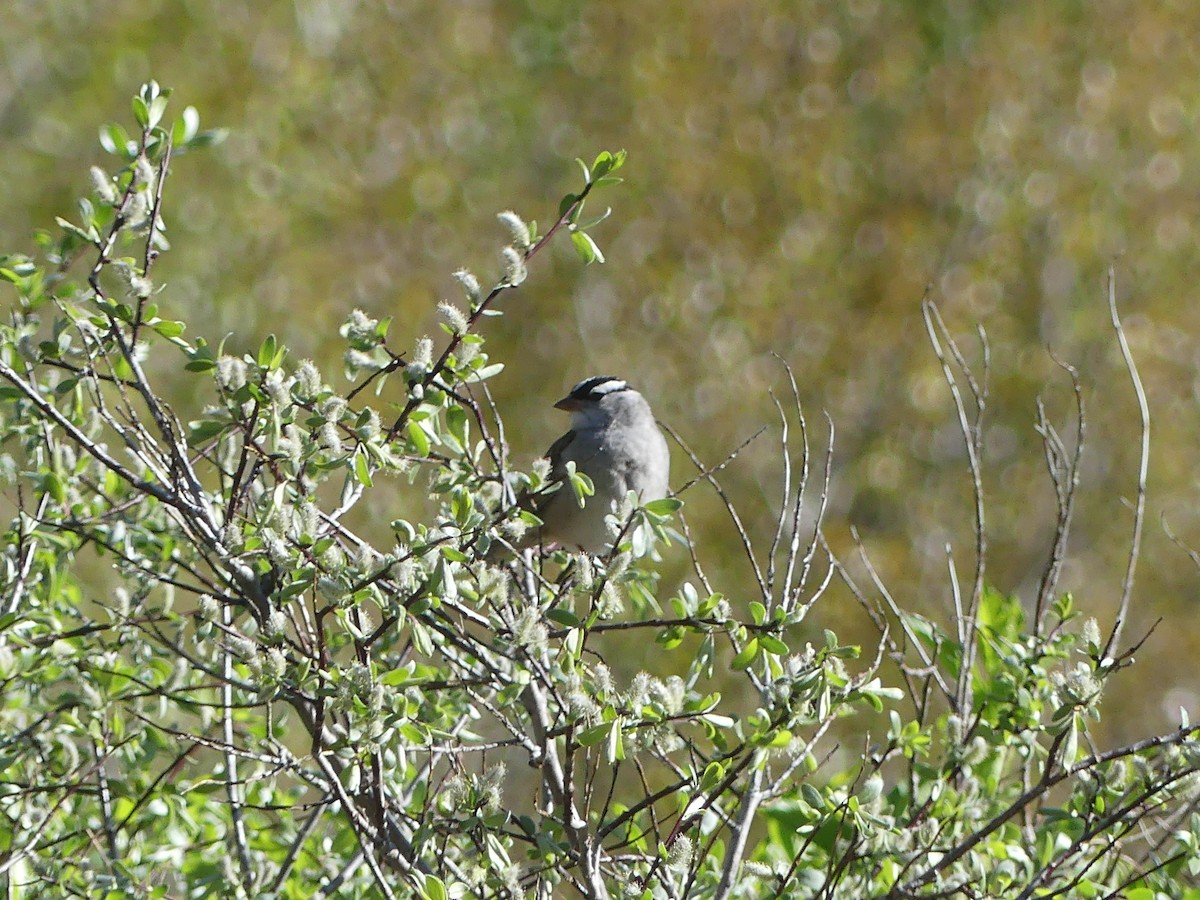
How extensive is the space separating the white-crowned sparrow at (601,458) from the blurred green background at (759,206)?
720cm

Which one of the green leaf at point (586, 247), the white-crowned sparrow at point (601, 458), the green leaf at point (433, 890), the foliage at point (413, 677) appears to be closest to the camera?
the green leaf at point (433, 890)

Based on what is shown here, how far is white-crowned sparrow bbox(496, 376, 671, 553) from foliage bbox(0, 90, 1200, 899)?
1152 mm

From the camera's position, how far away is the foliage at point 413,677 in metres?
2.63

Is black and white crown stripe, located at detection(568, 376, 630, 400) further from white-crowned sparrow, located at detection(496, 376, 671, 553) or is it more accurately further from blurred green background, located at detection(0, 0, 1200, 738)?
blurred green background, located at detection(0, 0, 1200, 738)

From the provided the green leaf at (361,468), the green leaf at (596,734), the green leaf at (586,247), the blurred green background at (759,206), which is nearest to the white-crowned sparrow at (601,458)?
the green leaf at (586,247)

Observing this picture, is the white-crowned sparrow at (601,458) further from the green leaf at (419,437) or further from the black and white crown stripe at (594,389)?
the green leaf at (419,437)

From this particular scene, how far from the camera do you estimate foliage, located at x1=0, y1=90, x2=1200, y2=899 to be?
2631 millimetres

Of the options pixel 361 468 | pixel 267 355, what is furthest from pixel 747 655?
pixel 267 355

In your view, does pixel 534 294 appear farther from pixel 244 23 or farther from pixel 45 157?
pixel 45 157

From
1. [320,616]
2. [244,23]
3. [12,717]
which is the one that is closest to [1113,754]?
[320,616]

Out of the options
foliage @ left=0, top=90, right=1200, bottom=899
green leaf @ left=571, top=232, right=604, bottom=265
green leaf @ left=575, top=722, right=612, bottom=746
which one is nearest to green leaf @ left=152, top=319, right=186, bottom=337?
foliage @ left=0, top=90, right=1200, bottom=899

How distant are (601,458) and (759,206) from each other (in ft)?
29.1

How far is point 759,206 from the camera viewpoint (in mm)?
13609

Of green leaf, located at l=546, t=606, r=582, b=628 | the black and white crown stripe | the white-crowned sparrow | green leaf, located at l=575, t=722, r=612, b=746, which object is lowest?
green leaf, located at l=575, t=722, r=612, b=746
